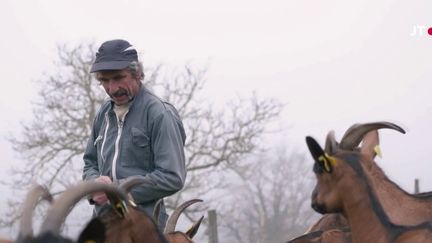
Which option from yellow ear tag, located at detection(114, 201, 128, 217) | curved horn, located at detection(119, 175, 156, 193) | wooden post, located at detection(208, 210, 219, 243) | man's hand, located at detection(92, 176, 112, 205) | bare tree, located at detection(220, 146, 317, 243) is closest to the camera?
yellow ear tag, located at detection(114, 201, 128, 217)

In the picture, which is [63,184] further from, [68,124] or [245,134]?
[245,134]

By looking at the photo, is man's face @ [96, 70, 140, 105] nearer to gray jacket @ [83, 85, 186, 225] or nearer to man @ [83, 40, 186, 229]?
man @ [83, 40, 186, 229]

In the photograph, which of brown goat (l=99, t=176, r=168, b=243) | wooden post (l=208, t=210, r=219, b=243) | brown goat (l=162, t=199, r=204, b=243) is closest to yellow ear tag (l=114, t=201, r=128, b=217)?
brown goat (l=99, t=176, r=168, b=243)

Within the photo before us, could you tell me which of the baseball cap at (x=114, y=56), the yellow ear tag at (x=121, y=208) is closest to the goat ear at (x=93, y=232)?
the yellow ear tag at (x=121, y=208)

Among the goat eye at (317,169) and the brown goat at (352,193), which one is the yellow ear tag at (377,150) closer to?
the brown goat at (352,193)

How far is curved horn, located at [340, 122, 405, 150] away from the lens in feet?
24.5

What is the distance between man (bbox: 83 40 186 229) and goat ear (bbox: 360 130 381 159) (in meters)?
2.25

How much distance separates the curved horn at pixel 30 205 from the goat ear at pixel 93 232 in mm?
285

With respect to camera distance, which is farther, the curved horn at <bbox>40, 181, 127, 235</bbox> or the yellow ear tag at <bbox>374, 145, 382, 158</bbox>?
the yellow ear tag at <bbox>374, 145, 382, 158</bbox>

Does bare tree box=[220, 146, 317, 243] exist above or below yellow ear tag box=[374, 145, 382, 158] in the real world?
below

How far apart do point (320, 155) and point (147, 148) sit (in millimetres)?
2085

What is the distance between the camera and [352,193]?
24.1 feet

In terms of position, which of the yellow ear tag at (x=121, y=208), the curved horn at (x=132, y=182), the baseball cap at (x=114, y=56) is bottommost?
the yellow ear tag at (x=121, y=208)

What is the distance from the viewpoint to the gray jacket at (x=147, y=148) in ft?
18.8
